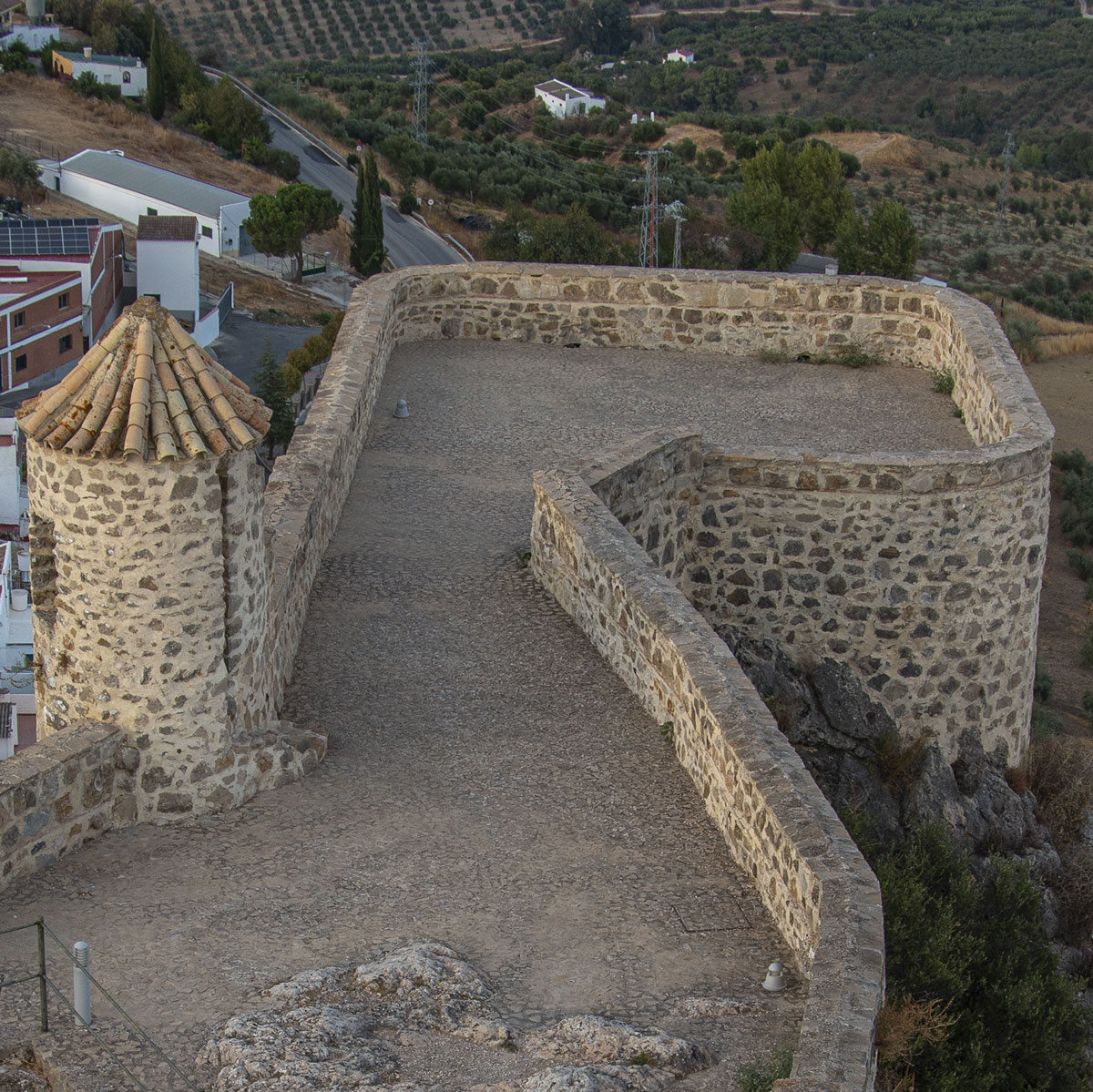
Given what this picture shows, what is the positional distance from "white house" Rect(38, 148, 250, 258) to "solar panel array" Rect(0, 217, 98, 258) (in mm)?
7034

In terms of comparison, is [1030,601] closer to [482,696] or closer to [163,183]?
[482,696]

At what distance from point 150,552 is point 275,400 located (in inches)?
1078

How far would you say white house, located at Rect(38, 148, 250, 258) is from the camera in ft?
168

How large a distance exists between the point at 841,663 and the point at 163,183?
47.3 m

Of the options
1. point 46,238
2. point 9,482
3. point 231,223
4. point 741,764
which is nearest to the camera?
point 741,764

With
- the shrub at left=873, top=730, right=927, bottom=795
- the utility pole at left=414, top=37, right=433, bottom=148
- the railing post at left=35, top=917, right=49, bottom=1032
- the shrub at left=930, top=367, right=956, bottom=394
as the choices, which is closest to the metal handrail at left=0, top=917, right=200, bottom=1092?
the railing post at left=35, top=917, right=49, bottom=1032

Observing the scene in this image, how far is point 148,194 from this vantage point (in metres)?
51.8

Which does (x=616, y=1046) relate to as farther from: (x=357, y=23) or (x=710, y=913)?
(x=357, y=23)

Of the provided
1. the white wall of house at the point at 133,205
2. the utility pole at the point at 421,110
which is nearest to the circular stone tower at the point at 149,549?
the white wall of house at the point at 133,205

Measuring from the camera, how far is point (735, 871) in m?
6.57

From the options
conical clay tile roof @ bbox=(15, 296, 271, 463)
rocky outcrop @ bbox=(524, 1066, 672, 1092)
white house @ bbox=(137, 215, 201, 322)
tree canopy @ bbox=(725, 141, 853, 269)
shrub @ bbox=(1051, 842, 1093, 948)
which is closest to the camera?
rocky outcrop @ bbox=(524, 1066, 672, 1092)

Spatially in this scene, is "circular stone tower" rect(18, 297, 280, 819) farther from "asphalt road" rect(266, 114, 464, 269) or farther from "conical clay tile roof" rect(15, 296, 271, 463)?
"asphalt road" rect(266, 114, 464, 269)

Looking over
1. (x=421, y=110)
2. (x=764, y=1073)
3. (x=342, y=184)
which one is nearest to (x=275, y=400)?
(x=342, y=184)

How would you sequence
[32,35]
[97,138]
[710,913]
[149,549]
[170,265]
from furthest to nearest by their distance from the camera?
[32,35] < [97,138] < [170,265] < [149,549] < [710,913]
